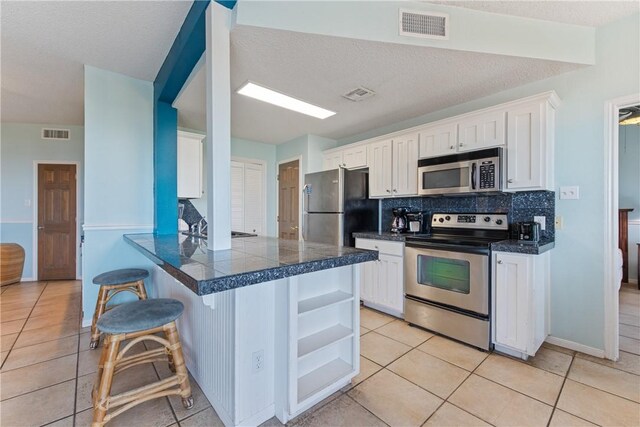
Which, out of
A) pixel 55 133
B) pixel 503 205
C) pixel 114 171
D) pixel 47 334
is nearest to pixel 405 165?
pixel 503 205

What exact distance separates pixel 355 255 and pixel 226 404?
1047mm

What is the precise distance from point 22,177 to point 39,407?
447cm

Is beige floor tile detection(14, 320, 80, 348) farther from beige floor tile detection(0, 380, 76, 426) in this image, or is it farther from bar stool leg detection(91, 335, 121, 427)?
bar stool leg detection(91, 335, 121, 427)

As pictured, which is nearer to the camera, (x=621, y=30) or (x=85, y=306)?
(x=621, y=30)

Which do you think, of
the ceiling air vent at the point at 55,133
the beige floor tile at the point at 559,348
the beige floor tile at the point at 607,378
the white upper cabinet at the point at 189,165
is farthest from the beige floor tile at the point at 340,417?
the ceiling air vent at the point at 55,133

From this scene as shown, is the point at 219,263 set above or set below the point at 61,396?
above

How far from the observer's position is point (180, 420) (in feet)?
4.91

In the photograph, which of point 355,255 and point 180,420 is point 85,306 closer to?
point 180,420

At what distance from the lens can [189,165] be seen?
133 inches

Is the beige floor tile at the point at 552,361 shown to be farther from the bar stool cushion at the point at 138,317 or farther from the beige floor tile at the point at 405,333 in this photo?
the bar stool cushion at the point at 138,317

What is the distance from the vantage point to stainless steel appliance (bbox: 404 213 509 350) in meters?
2.27

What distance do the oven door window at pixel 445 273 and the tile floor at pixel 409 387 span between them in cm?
48

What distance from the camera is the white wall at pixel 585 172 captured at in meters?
2.09

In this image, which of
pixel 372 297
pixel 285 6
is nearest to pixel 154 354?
pixel 372 297
